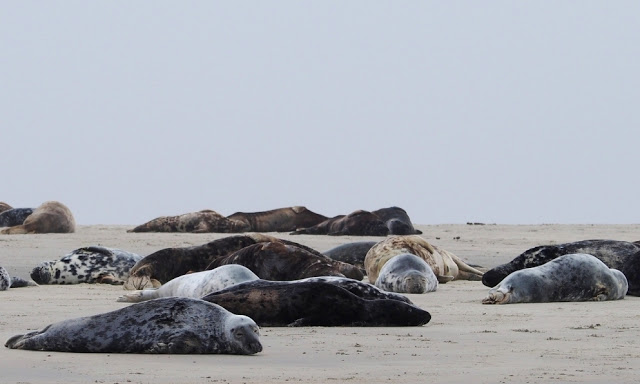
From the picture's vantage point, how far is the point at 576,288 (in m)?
9.53

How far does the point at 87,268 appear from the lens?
1227 centimetres

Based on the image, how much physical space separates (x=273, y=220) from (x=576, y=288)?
1387 cm

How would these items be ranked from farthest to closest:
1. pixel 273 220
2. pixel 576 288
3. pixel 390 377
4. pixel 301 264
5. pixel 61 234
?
1. pixel 273 220
2. pixel 61 234
3. pixel 301 264
4. pixel 576 288
5. pixel 390 377

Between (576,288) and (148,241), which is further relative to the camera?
(148,241)

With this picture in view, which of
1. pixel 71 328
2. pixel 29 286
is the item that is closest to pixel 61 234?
pixel 29 286

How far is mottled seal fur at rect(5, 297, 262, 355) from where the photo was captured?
5637 millimetres

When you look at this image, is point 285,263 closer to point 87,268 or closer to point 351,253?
point 87,268

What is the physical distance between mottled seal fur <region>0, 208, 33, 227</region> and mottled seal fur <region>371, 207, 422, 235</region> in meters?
7.03

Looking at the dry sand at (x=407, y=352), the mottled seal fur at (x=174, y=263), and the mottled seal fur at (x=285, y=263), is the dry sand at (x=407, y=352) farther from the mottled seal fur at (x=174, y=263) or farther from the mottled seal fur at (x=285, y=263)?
the mottled seal fur at (x=285, y=263)

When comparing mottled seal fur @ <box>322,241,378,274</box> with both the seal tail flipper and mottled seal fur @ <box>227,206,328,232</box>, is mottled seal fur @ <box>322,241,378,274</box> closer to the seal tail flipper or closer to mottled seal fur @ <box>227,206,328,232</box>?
the seal tail flipper

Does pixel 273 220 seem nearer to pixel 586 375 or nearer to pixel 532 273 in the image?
pixel 532 273

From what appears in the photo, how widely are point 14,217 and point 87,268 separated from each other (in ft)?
38.6

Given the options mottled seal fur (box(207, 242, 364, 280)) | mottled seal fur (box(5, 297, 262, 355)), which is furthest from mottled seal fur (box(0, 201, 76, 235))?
mottled seal fur (box(5, 297, 262, 355))

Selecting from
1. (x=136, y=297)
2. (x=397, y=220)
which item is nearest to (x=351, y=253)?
(x=136, y=297)
